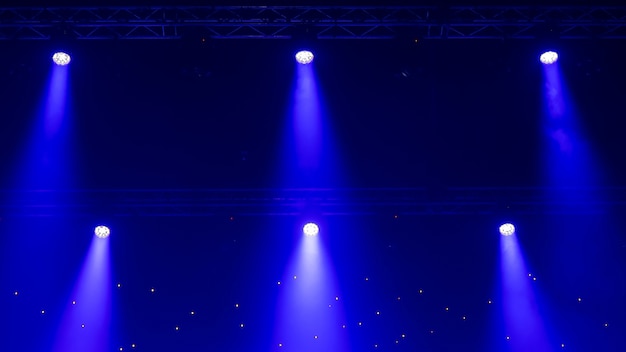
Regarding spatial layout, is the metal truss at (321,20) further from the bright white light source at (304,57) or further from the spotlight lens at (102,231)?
the spotlight lens at (102,231)

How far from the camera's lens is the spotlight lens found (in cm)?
1020

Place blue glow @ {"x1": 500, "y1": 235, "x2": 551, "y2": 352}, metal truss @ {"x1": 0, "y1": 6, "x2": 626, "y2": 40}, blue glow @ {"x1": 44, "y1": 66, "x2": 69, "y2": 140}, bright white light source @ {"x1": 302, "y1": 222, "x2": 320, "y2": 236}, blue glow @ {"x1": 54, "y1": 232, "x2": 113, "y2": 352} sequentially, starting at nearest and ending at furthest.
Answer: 1. metal truss @ {"x1": 0, "y1": 6, "x2": 626, "y2": 40}
2. blue glow @ {"x1": 44, "y1": 66, "x2": 69, "y2": 140}
3. blue glow @ {"x1": 54, "y1": 232, "x2": 113, "y2": 352}
4. blue glow @ {"x1": 500, "y1": 235, "x2": 551, "y2": 352}
5. bright white light source @ {"x1": 302, "y1": 222, "x2": 320, "y2": 236}

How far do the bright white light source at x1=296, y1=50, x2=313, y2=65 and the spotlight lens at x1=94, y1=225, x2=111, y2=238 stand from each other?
9.04 feet

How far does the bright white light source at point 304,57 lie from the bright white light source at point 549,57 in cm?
225

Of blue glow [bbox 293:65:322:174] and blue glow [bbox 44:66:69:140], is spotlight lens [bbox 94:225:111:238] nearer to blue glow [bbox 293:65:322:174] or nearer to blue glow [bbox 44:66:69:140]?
blue glow [bbox 44:66:69:140]

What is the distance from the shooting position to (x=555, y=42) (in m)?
8.80

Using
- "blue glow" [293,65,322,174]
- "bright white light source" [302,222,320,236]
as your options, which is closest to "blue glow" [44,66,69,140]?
"blue glow" [293,65,322,174]

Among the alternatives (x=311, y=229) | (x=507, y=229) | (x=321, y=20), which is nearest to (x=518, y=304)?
(x=507, y=229)

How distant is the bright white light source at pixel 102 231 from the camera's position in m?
10.2

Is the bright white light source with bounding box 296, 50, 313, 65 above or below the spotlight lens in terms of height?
above

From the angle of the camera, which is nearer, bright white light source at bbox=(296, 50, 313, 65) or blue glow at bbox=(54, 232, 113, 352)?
bright white light source at bbox=(296, 50, 313, 65)

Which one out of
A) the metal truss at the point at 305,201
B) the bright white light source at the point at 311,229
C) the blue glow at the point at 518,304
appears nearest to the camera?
the metal truss at the point at 305,201

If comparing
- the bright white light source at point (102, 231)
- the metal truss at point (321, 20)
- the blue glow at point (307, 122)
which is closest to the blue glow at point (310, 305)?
the blue glow at point (307, 122)

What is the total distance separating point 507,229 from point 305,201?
219 centimetres
